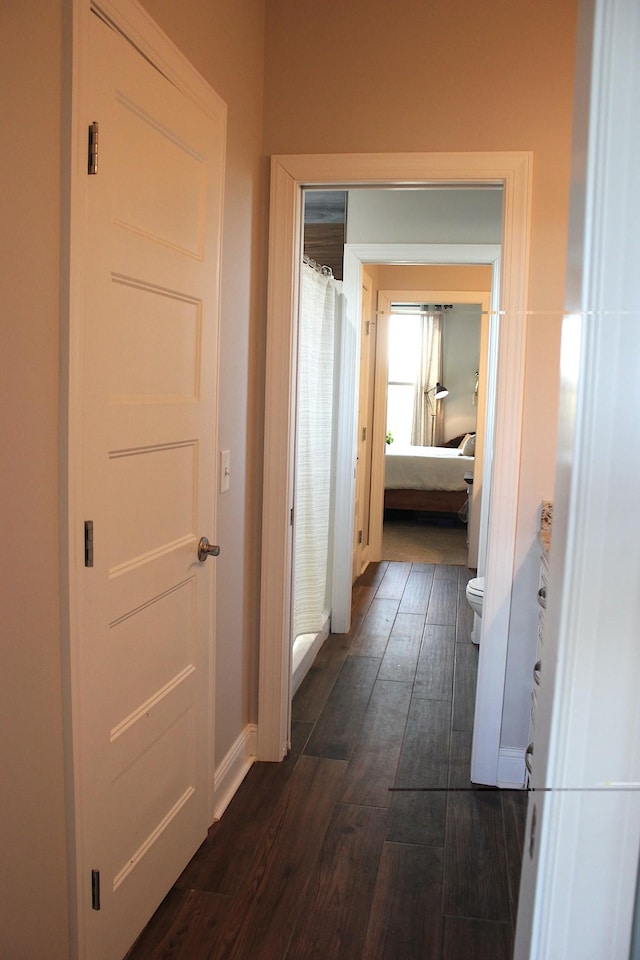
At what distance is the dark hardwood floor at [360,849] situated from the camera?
6.52ft

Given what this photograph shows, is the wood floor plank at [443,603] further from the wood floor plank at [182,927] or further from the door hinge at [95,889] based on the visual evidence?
the door hinge at [95,889]

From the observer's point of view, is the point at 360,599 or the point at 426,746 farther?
the point at 360,599

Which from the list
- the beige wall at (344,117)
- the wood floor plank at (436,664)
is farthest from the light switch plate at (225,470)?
the wood floor plank at (436,664)

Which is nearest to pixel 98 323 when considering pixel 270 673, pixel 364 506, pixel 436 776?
pixel 270 673

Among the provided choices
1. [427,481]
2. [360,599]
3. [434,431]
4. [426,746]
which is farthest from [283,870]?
[434,431]

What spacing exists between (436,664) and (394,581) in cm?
179

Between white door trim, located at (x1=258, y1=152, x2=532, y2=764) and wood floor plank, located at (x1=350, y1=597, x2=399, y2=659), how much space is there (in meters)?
1.38

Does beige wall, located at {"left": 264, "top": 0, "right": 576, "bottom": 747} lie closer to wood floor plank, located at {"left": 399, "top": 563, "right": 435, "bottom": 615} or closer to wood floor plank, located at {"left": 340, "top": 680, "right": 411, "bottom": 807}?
wood floor plank, located at {"left": 340, "top": 680, "right": 411, "bottom": 807}

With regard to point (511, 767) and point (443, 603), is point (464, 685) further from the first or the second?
point (443, 603)

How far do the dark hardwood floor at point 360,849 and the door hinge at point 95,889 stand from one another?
1.03ft

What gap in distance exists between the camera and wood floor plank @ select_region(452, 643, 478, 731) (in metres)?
3.41

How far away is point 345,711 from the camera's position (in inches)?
136

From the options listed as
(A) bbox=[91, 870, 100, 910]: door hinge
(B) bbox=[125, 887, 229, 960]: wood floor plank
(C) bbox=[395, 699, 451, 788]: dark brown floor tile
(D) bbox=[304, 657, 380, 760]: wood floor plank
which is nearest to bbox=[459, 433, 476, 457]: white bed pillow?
(D) bbox=[304, 657, 380, 760]: wood floor plank

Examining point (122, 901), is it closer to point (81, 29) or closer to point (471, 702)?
point (81, 29)
